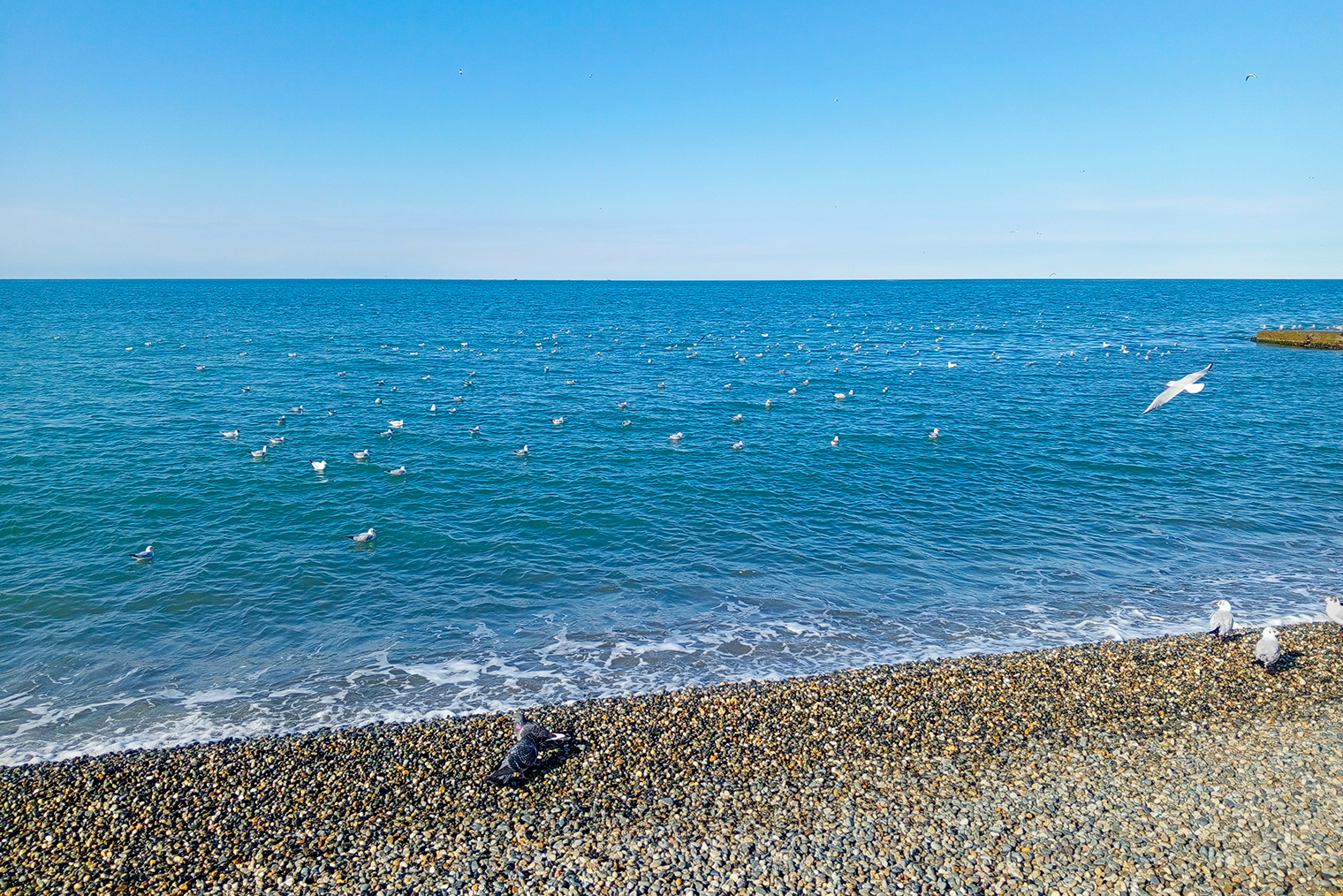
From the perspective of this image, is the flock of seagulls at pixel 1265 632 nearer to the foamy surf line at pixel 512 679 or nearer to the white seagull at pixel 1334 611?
the white seagull at pixel 1334 611

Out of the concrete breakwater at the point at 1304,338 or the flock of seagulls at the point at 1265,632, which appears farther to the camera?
the concrete breakwater at the point at 1304,338

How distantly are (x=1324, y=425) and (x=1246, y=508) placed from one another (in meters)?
20.1

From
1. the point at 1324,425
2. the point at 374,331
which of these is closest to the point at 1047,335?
the point at 1324,425

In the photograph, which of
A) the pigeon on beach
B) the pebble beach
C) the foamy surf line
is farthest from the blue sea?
the pebble beach

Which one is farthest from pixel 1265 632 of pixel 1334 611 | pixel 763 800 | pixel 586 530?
pixel 586 530

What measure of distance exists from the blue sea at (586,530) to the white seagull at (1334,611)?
1.61 metres

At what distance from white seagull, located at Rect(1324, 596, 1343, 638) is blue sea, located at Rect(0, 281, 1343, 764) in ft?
5.27

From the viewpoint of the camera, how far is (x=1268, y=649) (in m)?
16.1

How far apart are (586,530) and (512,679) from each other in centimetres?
990

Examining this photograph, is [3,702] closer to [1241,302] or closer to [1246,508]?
[1246,508]

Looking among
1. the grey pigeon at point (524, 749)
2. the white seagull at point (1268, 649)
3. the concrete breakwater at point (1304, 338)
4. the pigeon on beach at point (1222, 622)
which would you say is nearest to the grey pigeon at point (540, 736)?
the grey pigeon at point (524, 749)

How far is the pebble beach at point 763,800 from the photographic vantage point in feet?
34.6

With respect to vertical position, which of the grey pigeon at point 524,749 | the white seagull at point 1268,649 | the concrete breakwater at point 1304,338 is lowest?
the grey pigeon at point 524,749

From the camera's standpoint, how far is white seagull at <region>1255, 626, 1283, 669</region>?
1608 centimetres
